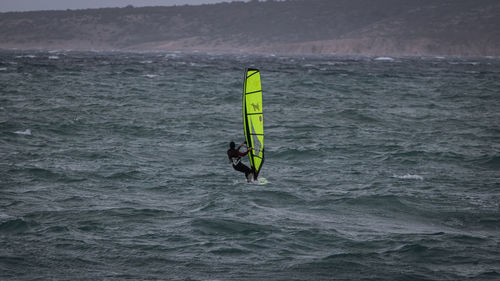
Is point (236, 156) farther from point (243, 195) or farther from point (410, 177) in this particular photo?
point (410, 177)

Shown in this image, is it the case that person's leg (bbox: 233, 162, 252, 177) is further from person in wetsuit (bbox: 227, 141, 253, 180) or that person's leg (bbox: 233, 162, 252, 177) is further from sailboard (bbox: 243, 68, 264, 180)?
sailboard (bbox: 243, 68, 264, 180)

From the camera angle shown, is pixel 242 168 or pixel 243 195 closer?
pixel 242 168

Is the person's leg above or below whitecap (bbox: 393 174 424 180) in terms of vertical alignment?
above

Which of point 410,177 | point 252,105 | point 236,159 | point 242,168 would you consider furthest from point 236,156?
point 410,177

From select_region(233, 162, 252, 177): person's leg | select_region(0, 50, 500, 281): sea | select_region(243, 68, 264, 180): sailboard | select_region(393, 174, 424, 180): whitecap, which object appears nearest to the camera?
select_region(0, 50, 500, 281): sea

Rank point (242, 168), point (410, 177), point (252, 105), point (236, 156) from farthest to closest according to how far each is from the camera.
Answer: point (410, 177), point (242, 168), point (252, 105), point (236, 156)

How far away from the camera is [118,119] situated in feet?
105

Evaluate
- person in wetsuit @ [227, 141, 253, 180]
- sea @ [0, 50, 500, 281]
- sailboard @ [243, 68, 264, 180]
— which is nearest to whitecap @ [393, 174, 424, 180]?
sea @ [0, 50, 500, 281]

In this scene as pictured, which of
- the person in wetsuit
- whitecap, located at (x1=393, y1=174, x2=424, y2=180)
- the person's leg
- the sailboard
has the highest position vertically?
the sailboard

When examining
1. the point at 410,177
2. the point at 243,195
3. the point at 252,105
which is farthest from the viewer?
the point at 410,177

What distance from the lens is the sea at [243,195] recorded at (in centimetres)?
1266

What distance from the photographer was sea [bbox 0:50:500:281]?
41.5ft

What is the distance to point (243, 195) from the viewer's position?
18125 millimetres

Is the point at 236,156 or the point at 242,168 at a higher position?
the point at 236,156
